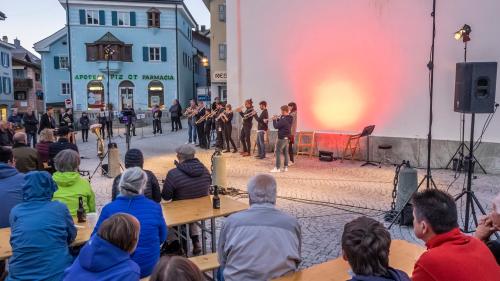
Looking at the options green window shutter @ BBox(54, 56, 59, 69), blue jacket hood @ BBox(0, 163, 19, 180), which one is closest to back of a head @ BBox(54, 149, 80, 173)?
blue jacket hood @ BBox(0, 163, 19, 180)

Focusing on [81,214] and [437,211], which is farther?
[81,214]

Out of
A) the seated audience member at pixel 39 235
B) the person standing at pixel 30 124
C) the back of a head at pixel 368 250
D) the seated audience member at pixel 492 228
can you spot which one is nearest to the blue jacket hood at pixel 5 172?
the seated audience member at pixel 39 235

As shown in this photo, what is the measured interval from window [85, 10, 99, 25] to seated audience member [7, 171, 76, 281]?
3627cm

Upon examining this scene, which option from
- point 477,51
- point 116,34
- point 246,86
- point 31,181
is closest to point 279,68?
point 246,86

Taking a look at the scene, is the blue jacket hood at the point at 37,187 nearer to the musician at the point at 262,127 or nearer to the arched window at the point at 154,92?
the musician at the point at 262,127

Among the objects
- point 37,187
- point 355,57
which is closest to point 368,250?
point 37,187

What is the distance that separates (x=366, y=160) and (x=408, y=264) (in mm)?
9655

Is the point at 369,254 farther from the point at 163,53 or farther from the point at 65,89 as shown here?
the point at 65,89

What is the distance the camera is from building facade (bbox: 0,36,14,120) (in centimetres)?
4413

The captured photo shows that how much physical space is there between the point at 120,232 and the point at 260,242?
3.21 feet

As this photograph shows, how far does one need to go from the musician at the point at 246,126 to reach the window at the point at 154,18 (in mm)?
25799

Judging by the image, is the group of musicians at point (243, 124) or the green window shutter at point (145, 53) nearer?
the group of musicians at point (243, 124)

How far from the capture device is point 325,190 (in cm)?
918

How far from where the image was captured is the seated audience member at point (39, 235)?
3366 mm
